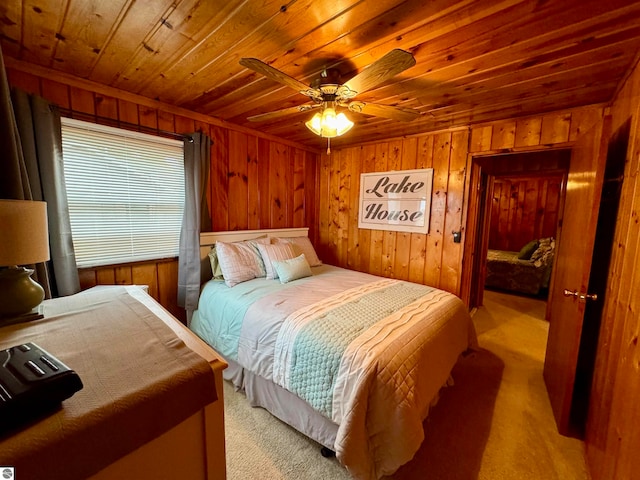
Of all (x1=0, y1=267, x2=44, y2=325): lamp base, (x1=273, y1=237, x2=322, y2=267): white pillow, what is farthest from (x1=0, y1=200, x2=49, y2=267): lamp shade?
(x1=273, y1=237, x2=322, y2=267): white pillow

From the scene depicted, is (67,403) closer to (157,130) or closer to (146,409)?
(146,409)

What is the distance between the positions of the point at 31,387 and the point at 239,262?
1.90 meters

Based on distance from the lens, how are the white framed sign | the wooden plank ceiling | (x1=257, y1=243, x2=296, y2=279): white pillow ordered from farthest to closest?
the white framed sign, (x1=257, y1=243, x2=296, y2=279): white pillow, the wooden plank ceiling

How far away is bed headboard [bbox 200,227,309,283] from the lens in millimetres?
2746

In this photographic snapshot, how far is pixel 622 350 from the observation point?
1.27 metres

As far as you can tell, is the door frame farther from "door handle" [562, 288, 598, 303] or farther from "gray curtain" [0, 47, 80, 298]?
"gray curtain" [0, 47, 80, 298]

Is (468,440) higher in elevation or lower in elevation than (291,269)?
lower

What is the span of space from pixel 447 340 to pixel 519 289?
3.68 meters

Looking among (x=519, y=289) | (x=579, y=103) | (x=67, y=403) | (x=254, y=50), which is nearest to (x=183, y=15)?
(x=254, y=50)

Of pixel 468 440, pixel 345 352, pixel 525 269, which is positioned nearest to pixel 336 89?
pixel 345 352

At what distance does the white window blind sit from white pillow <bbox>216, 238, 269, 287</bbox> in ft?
1.70

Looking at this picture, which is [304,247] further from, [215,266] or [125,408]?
[125,408]

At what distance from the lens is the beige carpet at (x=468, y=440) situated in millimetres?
1494

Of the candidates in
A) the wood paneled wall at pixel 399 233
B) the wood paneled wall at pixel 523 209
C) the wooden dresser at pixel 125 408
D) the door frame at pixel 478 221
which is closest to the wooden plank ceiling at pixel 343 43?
the door frame at pixel 478 221
